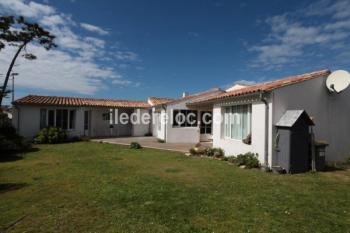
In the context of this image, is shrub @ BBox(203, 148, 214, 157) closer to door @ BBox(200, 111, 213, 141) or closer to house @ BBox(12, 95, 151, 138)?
door @ BBox(200, 111, 213, 141)

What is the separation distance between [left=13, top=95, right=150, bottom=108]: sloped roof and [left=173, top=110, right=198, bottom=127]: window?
8075 millimetres

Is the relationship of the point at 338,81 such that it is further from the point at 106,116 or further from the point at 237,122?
the point at 106,116

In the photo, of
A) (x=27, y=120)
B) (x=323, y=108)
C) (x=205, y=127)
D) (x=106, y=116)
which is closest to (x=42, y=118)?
(x=27, y=120)

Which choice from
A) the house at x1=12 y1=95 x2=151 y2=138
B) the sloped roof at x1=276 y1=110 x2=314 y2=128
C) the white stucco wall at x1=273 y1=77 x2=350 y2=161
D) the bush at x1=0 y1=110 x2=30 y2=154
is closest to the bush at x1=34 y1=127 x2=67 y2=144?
the house at x1=12 y1=95 x2=151 y2=138

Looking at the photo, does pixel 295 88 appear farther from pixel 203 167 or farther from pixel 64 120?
pixel 64 120

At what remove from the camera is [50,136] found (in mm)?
20672

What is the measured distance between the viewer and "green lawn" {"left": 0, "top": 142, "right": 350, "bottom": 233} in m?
4.94

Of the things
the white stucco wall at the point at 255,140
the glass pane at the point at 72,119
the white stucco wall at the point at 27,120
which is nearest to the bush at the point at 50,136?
the white stucco wall at the point at 27,120

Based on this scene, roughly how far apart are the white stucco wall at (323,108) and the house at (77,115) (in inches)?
798

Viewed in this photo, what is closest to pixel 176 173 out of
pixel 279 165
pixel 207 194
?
pixel 207 194

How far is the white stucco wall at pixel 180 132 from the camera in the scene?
2188 cm

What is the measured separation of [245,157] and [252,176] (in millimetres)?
2201

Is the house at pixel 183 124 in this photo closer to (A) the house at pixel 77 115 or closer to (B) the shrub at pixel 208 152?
(B) the shrub at pixel 208 152

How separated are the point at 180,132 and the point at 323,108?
1288 centimetres
